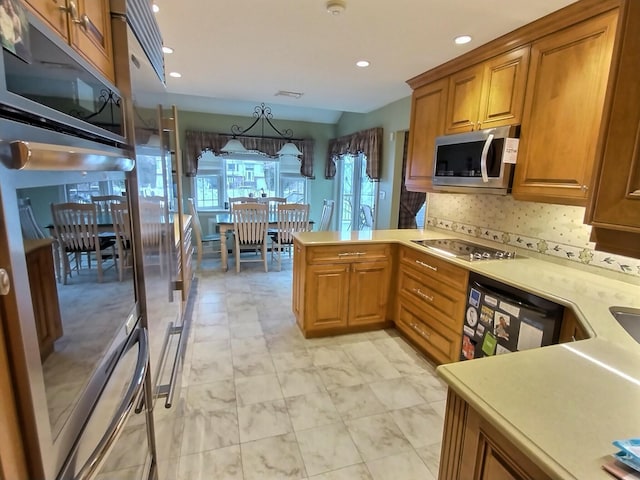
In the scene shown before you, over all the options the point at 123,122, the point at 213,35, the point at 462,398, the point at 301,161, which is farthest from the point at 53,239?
the point at 301,161

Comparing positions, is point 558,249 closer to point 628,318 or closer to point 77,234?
point 628,318

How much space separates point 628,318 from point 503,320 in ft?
1.90

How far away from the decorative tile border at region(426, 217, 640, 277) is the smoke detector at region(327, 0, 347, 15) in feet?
6.02

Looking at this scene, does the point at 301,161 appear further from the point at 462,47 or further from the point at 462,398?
the point at 462,398

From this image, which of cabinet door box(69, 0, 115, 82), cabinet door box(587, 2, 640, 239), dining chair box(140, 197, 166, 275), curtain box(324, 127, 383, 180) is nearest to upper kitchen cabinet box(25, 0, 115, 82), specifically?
cabinet door box(69, 0, 115, 82)

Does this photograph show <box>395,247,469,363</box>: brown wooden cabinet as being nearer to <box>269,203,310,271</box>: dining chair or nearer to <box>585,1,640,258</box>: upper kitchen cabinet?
<box>585,1,640,258</box>: upper kitchen cabinet

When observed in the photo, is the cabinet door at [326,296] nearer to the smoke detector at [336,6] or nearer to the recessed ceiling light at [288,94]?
the smoke detector at [336,6]

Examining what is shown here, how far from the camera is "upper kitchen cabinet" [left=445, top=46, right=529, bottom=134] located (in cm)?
221

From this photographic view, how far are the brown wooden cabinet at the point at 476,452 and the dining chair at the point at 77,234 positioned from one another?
3.38 ft

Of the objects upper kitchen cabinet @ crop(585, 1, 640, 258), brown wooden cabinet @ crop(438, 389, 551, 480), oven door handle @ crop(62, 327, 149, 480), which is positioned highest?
upper kitchen cabinet @ crop(585, 1, 640, 258)

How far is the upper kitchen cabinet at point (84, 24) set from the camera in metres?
0.69

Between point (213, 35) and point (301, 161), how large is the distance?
4.10 meters

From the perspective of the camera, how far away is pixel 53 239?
0.62 m

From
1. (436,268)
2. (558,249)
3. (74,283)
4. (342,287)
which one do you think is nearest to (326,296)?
(342,287)
